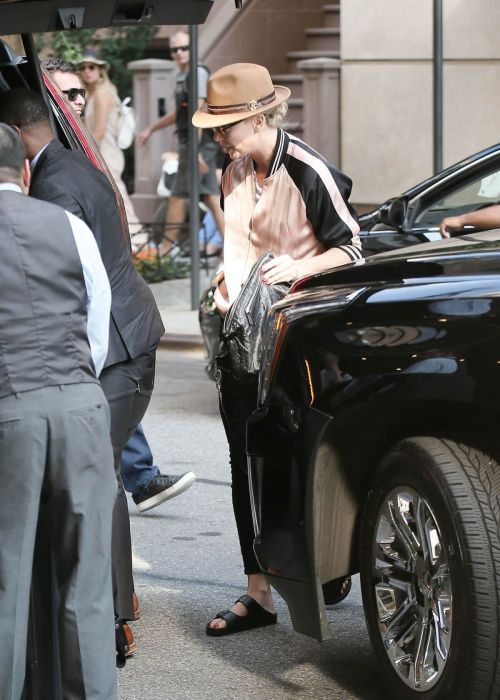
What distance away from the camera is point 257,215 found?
17.2ft

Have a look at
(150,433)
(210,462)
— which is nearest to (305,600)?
(210,462)

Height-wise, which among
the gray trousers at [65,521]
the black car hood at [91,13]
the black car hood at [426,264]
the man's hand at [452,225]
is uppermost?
the black car hood at [91,13]

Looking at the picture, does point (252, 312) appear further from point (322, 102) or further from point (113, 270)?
point (322, 102)

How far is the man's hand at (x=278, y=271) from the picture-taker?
506 cm

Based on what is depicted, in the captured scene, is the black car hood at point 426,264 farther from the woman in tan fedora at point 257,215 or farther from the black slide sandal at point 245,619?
the black slide sandal at point 245,619

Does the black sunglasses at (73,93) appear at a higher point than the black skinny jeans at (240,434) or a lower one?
higher

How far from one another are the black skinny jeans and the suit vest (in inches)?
57.0

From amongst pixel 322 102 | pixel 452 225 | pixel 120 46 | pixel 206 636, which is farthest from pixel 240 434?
pixel 120 46

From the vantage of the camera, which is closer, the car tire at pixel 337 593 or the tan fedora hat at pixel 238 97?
the tan fedora hat at pixel 238 97

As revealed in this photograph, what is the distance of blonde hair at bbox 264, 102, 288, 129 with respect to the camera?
5.21 meters

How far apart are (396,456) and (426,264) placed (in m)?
0.57

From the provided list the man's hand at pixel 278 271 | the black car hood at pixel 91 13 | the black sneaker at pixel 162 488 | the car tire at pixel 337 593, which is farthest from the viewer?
the black sneaker at pixel 162 488

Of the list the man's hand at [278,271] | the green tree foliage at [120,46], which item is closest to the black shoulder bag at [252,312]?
the man's hand at [278,271]

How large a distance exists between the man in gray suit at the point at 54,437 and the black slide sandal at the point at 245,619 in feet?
4.43
